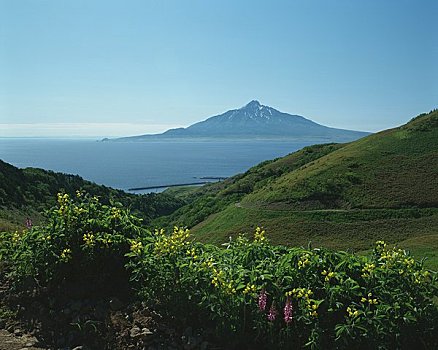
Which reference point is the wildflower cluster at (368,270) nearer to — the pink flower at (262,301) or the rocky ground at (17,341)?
the pink flower at (262,301)

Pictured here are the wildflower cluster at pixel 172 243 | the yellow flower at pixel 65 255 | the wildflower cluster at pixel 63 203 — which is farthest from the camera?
the wildflower cluster at pixel 63 203

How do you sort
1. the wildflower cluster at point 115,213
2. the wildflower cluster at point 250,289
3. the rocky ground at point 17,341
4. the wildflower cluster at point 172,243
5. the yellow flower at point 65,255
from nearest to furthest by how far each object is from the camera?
1. the wildflower cluster at point 250,289
2. the rocky ground at point 17,341
3. the wildflower cluster at point 172,243
4. the yellow flower at point 65,255
5. the wildflower cluster at point 115,213

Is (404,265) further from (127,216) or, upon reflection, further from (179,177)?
(179,177)

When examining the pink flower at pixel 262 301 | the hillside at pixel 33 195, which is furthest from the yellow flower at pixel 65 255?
the hillside at pixel 33 195

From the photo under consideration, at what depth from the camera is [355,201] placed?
3997 centimetres

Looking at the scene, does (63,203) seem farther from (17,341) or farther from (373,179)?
(373,179)

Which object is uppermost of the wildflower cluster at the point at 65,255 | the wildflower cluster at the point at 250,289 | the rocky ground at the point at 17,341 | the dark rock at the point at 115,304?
the wildflower cluster at the point at 65,255

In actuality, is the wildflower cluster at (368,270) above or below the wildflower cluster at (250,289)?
above

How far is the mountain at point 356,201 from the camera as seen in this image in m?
34.3

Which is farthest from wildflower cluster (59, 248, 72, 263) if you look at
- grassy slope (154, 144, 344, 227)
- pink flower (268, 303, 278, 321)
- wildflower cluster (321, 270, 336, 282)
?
grassy slope (154, 144, 344, 227)

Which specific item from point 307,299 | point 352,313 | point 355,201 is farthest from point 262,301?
point 355,201

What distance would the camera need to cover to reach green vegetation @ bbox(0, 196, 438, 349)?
452 centimetres

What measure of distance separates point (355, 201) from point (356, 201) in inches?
3.5

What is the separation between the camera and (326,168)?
48.8 meters
